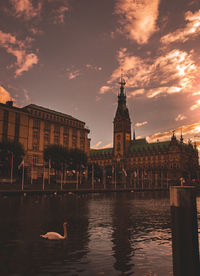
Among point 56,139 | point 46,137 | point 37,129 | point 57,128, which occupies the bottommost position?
point 56,139

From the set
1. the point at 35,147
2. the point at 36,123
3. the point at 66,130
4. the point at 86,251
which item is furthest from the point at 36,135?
the point at 86,251

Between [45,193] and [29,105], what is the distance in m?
64.9

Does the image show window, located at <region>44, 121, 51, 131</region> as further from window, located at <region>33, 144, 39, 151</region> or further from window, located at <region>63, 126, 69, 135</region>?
window, located at <region>33, 144, 39, 151</region>

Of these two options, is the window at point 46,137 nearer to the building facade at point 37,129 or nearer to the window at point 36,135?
the building facade at point 37,129

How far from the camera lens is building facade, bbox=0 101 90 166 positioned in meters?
102

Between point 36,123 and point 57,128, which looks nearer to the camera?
point 36,123

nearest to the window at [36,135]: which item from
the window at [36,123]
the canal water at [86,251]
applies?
the window at [36,123]

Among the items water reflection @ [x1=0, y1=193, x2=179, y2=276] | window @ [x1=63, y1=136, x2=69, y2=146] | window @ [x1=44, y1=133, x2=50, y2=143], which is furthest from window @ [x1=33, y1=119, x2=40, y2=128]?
water reflection @ [x1=0, y1=193, x2=179, y2=276]

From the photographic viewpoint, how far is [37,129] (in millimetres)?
114875

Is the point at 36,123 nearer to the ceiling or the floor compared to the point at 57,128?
nearer to the ceiling

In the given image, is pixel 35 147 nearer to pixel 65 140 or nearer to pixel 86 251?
pixel 65 140

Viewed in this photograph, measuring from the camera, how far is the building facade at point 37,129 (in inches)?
4009

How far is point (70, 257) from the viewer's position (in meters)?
13.0

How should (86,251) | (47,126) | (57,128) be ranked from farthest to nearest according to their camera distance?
(57,128) → (47,126) → (86,251)
